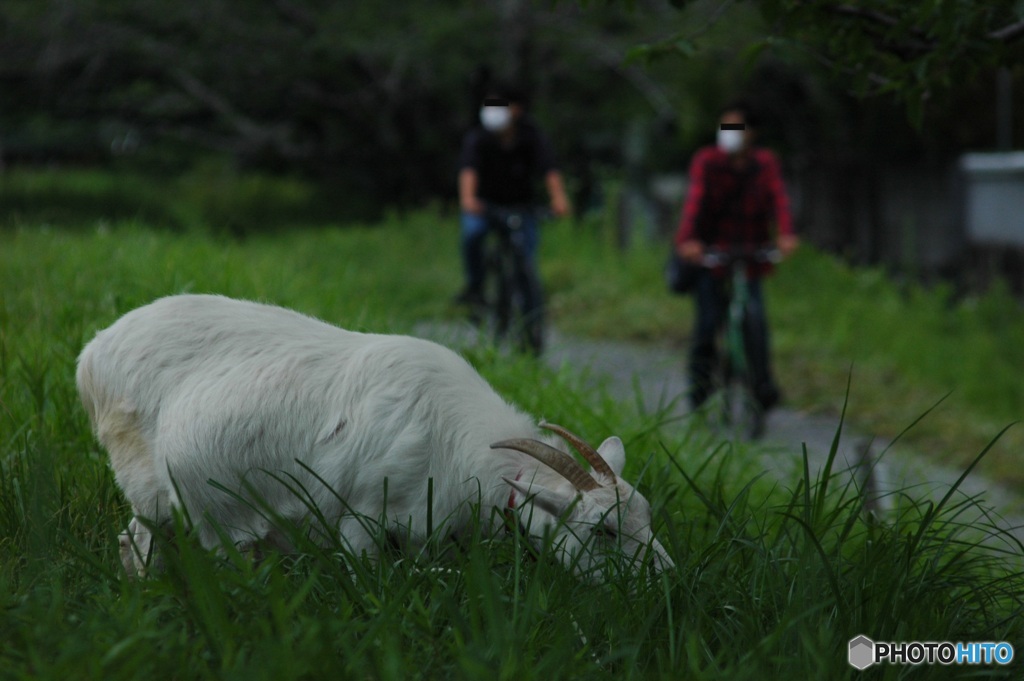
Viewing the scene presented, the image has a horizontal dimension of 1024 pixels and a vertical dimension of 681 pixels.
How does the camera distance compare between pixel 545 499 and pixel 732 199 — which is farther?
pixel 732 199

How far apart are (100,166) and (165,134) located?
224 cm

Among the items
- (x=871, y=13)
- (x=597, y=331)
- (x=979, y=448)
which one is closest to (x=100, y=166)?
(x=597, y=331)

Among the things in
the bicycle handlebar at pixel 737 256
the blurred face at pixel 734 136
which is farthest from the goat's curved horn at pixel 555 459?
the blurred face at pixel 734 136

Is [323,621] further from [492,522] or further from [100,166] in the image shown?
[100,166]

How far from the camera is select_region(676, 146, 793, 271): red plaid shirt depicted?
6.96 m

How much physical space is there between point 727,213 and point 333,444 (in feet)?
14.9

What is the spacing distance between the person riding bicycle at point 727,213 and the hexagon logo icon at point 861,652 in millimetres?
4271

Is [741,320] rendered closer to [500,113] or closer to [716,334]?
[716,334]

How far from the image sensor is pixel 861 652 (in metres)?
2.63

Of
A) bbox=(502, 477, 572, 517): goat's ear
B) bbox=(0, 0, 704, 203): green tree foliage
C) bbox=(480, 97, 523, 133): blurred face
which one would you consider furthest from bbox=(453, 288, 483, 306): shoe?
bbox=(0, 0, 704, 203): green tree foliage

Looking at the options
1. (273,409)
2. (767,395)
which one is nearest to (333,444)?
(273,409)

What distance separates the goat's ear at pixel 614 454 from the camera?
10.5 feet

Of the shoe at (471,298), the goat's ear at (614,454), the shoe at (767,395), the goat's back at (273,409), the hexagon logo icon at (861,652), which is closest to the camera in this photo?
the hexagon logo icon at (861,652)

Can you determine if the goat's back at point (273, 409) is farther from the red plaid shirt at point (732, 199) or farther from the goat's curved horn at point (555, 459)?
the red plaid shirt at point (732, 199)
